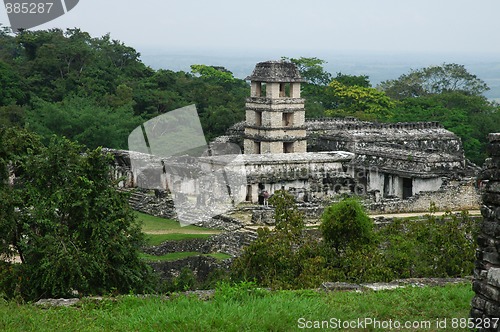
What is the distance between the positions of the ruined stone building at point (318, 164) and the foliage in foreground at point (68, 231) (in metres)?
12.3

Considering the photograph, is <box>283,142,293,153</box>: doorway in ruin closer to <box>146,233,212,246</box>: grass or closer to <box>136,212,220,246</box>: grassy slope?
<box>136,212,220,246</box>: grassy slope

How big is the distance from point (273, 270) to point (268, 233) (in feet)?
3.94

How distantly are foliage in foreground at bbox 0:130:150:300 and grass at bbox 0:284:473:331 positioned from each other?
9.22ft

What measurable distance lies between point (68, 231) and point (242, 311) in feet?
18.7

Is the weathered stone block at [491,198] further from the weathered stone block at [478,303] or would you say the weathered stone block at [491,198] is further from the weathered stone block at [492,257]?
the weathered stone block at [478,303]

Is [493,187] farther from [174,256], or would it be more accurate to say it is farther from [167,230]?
[167,230]

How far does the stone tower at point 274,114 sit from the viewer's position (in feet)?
125

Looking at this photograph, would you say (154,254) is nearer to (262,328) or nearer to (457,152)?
(262,328)

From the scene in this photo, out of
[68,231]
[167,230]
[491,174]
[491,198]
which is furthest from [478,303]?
[167,230]

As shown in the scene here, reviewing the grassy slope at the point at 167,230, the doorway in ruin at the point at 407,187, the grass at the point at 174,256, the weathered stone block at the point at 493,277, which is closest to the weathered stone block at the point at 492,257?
the weathered stone block at the point at 493,277

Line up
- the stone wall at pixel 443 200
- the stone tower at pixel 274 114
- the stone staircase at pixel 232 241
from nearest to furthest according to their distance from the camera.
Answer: the stone staircase at pixel 232 241, the stone wall at pixel 443 200, the stone tower at pixel 274 114

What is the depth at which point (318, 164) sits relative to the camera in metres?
32.0

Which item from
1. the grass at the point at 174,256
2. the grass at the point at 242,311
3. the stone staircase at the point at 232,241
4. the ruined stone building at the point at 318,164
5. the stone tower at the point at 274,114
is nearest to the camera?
the grass at the point at 242,311

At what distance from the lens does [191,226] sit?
1013 inches
